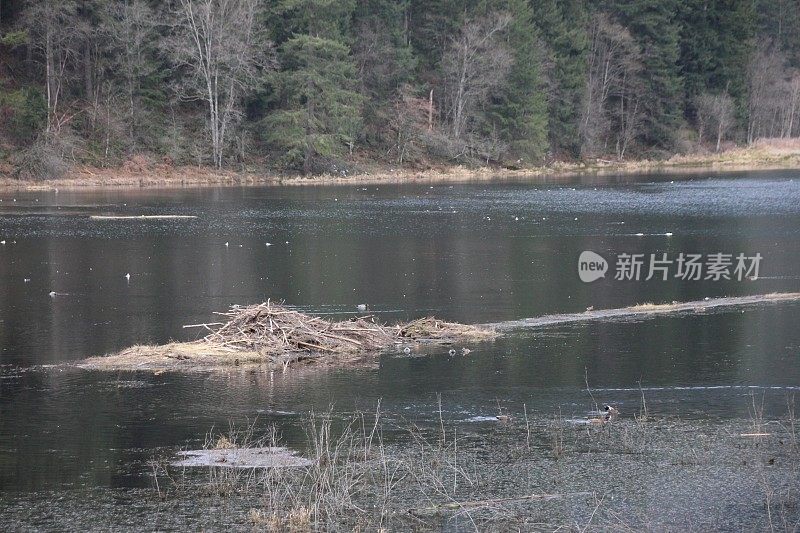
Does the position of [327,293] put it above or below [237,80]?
below

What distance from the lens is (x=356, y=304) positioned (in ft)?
69.4

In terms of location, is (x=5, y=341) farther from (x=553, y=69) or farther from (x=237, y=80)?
(x=553, y=69)

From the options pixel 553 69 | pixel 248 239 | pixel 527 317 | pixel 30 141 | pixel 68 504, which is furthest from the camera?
pixel 553 69

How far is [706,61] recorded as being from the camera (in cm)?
9212

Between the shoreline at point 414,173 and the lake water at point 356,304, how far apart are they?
395 inches

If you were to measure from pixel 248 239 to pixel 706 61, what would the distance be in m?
69.5

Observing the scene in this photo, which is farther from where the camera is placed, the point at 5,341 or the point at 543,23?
the point at 543,23

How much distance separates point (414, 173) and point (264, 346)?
54354 mm

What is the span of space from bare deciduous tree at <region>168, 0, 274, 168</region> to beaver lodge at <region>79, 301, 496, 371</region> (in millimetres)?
45224

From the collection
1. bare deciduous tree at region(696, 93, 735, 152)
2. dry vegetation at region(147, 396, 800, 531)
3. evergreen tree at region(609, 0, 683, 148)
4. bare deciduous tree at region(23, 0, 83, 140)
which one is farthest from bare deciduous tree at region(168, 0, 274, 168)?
dry vegetation at region(147, 396, 800, 531)

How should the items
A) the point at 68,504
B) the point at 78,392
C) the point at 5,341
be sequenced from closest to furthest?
the point at 68,504 < the point at 78,392 < the point at 5,341

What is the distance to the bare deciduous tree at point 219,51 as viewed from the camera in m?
59.9

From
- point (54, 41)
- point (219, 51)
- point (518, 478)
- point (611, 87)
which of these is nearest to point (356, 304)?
point (518, 478)

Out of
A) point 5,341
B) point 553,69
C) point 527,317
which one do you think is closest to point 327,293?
point 527,317
